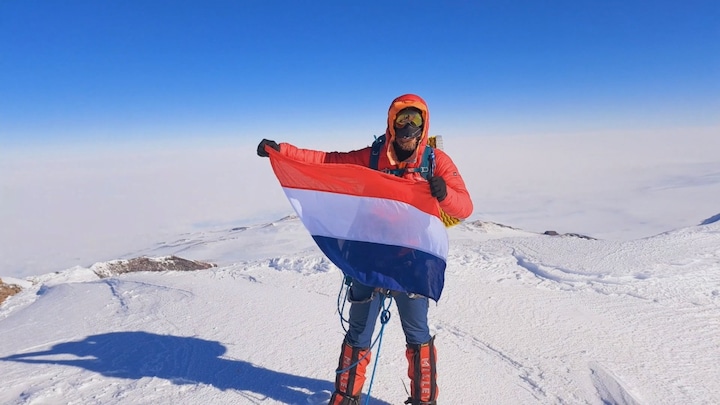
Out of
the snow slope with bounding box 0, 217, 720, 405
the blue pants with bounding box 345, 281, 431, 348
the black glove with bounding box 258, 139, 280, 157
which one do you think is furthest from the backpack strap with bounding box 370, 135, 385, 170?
the snow slope with bounding box 0, 217, 720, 405

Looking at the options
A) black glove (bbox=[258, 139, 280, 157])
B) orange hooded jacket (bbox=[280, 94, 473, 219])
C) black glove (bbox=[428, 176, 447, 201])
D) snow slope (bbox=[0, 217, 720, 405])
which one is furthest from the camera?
snow slope (bbox=[0, 217, 720, 405])

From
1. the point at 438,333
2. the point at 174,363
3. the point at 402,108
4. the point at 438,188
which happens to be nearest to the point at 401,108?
the point at 402,108

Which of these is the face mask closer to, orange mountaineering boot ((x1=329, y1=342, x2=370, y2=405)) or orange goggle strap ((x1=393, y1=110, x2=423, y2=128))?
orange goggle strap ((x1=393, y1=110, x2=423, y2=128))

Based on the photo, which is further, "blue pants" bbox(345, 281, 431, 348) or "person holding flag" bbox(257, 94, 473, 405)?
"blue pants" bbox(345, 281, 431, 348)

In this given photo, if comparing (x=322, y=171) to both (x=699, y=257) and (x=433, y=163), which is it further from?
(x=699, y=257)

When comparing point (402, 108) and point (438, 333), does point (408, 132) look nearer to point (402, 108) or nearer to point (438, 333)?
point (402, 108)
